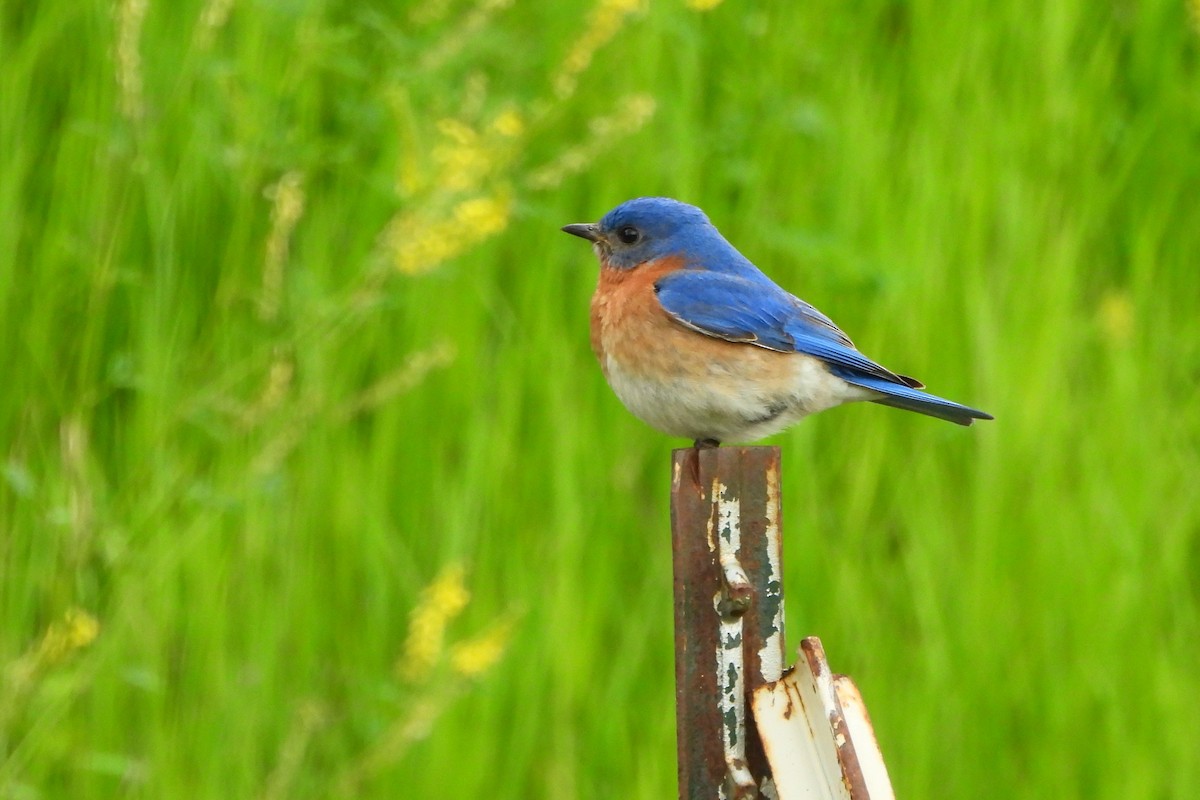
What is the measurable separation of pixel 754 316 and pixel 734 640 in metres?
1.79

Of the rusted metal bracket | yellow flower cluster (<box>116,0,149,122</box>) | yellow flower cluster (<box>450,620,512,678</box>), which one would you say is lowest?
yellow flower cluster (<box>450,620,512,678</box>)

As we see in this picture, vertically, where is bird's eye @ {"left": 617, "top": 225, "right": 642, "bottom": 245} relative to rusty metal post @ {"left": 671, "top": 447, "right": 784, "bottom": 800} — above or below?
above

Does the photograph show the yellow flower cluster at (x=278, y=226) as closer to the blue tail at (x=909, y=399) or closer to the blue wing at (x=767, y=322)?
the blue wing at (x=767, y=322)

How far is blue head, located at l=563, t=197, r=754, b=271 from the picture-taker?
373 cm

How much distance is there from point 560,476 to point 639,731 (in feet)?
2.23

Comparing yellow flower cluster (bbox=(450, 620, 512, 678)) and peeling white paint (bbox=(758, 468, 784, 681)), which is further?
yellow flower cluster (bbox=(450, 620, 512, 678))

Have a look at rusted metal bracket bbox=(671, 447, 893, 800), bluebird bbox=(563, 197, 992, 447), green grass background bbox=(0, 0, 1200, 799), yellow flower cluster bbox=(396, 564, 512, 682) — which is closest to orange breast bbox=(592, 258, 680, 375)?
bluebird bbox=(563, 197, 992, 447)

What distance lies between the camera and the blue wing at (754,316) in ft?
11.5

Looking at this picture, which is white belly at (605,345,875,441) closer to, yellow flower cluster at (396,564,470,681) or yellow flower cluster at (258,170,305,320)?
yellow flower cluster at (396,564,470,681)

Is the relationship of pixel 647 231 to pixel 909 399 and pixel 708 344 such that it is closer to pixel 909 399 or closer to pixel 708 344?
pixel 708 344

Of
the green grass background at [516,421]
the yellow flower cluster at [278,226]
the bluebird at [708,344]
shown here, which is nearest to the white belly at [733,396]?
the bluebird at [708,344]

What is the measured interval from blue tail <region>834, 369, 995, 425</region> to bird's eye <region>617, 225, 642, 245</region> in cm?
62

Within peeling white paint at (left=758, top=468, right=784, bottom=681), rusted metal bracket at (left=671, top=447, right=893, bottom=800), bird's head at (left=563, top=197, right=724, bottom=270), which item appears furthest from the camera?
bird's head at (left=563, top=197, right=724, bottom=270)

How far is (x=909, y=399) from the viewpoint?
3406 mm
